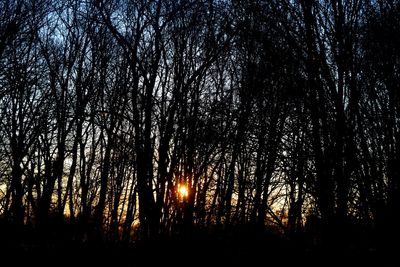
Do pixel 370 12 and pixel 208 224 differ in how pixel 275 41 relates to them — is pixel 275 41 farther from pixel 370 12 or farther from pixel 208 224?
pixel 208 224

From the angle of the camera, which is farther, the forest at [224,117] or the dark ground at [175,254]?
the dark ground at [175,254]

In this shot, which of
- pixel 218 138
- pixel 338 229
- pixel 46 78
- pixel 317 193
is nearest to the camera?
pixel 338 229

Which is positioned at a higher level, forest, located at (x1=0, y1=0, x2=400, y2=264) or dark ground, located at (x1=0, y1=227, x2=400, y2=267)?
forest, located at (x1=0, y1=0, x2=400, y2=264)

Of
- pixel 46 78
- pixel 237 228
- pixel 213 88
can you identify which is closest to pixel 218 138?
pixel 213 88

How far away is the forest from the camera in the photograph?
7355mm

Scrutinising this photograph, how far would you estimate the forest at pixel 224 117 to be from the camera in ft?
24.1

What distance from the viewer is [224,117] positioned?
1402 centimetres

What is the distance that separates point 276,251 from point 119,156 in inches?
424

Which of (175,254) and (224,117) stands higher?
(224,117)

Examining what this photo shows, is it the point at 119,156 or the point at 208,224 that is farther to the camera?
the point at 119,156

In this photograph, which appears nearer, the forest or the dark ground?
the forest

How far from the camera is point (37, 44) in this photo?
46.3ft

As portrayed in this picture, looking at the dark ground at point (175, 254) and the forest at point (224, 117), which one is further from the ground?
the forest at point (224, 117)

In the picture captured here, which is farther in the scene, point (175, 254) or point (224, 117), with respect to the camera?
point (224, 117)
